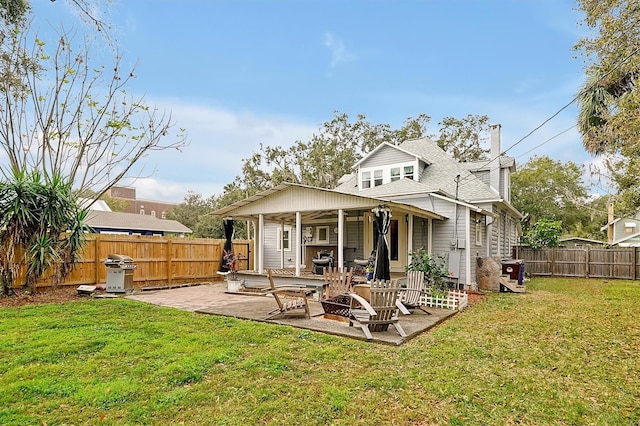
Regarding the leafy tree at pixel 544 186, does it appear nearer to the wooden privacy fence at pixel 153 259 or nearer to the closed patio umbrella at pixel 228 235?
the closed patio umbrella at pixel 228 235

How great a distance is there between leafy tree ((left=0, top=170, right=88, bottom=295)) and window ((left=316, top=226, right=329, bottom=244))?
9065 millimetres

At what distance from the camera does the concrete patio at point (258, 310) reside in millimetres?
6215

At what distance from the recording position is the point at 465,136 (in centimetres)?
2902

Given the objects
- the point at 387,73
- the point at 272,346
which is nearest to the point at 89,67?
the point at 387,73

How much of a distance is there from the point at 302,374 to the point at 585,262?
60.5ft

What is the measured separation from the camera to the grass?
340 centimetres

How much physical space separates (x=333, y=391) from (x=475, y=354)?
7.93 ft

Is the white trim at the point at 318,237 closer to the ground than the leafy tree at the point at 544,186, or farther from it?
closer to the ground

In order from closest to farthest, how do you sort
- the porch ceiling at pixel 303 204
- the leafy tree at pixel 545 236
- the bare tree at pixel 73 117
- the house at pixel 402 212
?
the porch ceiling at pixel 303 204
the bare tree at pixel 73 117
the house at pixel 402 212
the leafy tree at pixel 545 236

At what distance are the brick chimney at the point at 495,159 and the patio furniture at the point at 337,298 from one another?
11.1 m

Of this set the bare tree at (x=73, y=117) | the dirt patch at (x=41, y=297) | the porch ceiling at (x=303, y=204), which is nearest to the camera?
the dirt patch at (x=41, y=297)

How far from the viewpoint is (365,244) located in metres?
14.9

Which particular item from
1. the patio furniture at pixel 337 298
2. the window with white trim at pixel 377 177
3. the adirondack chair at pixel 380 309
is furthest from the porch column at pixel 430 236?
the adirondack chair at pixel 380 309

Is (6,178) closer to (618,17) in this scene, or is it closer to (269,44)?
(269,44)
